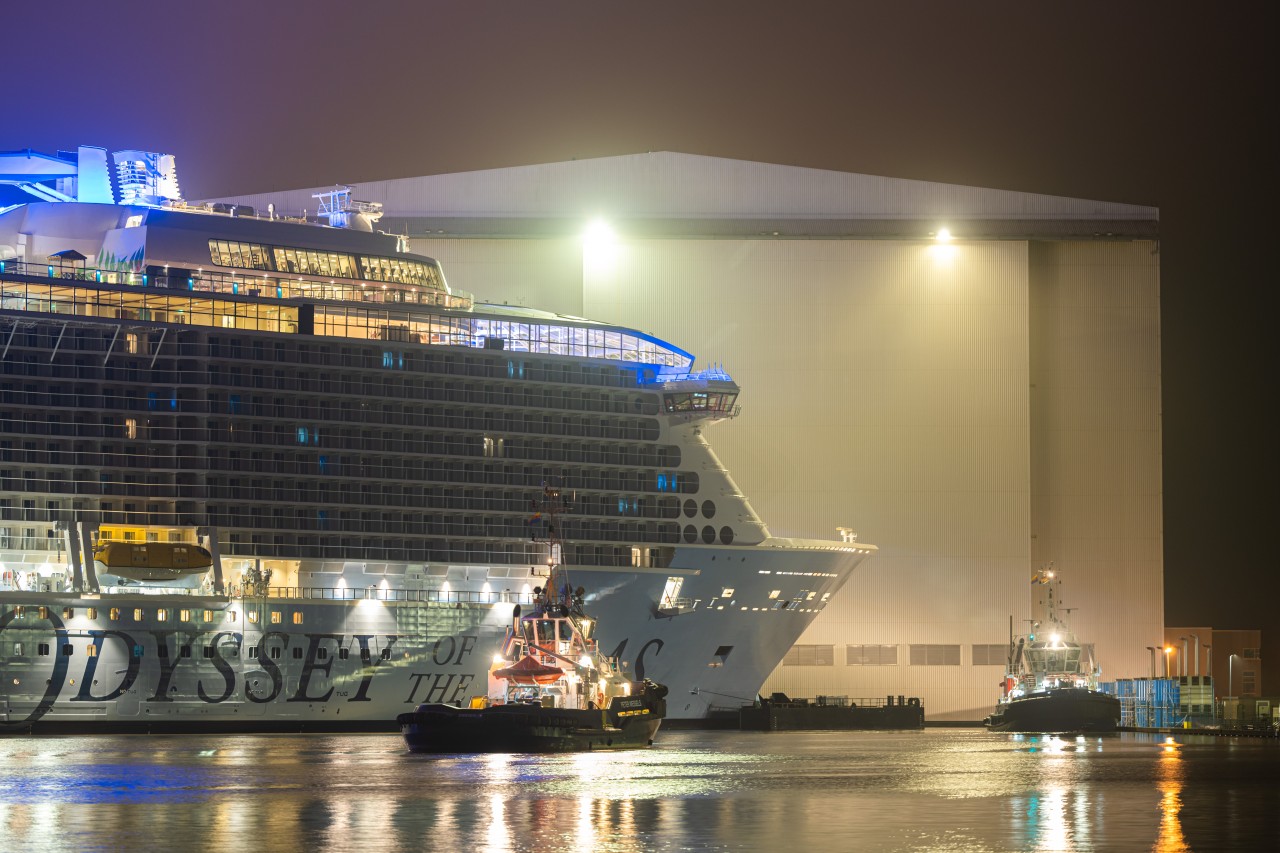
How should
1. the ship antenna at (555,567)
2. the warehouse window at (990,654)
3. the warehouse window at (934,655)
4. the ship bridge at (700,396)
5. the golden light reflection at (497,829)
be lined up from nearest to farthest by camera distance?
1. the golden light reflection at (497,829)
2. the ship antenna at (555,567)
3. the ship bridge at (700,396)
4. the warehouse window at (934,655)
5. the warehouse window at (990,654)

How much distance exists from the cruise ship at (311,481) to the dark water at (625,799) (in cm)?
468

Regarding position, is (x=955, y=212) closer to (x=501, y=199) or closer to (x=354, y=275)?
(x=501, y=199)

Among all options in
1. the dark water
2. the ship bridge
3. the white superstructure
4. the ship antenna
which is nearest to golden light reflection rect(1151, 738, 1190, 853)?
the dark water

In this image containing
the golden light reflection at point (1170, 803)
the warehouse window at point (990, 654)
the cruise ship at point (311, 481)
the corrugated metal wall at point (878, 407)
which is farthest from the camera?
the warehouse window at point (990, 654)

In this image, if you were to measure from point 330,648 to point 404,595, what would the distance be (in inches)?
159

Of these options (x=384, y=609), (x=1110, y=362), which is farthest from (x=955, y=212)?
(x=384, y=609)

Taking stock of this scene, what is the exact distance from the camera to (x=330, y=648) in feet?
241

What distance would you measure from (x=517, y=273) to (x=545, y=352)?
15.2 meters

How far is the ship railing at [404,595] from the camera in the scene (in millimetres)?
73875

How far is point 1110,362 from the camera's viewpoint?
98.9 metres

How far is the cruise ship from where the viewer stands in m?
70.9

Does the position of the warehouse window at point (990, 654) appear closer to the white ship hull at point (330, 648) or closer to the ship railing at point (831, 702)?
the ship railing at point (831, 702)

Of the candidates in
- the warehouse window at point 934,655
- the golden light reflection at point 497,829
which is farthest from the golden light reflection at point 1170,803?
the warehouse window at point 934,655

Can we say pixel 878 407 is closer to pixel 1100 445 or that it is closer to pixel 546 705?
pixel 1100 445
